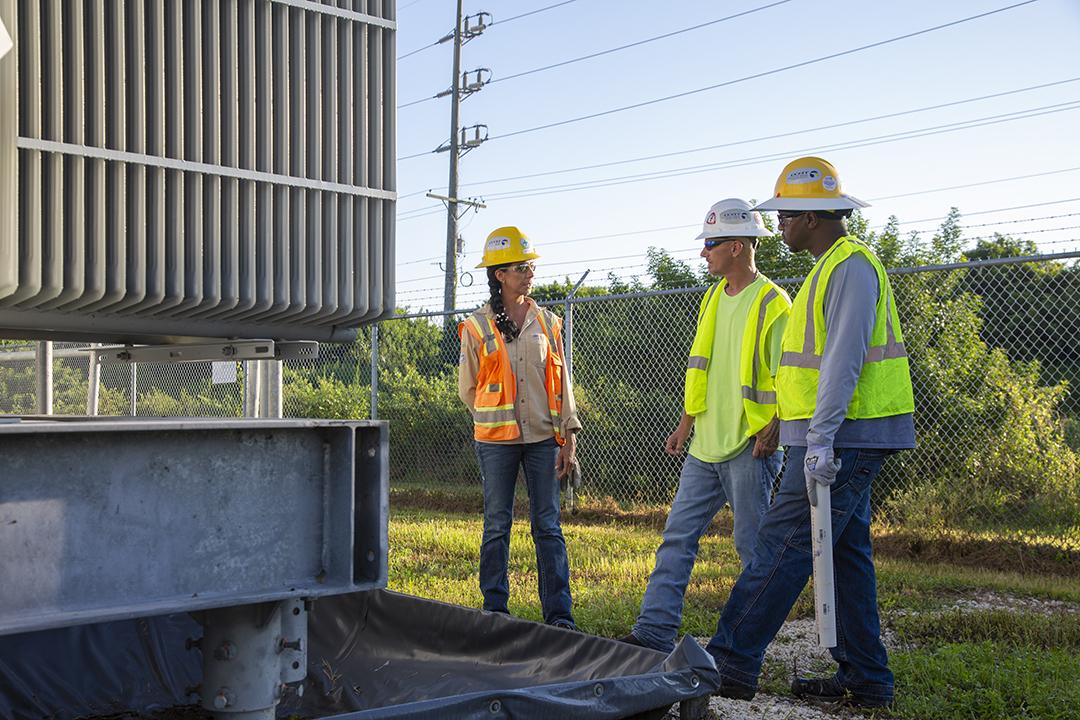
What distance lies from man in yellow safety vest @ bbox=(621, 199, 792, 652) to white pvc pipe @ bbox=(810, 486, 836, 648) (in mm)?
887

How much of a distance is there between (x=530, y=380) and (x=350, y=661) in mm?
1771

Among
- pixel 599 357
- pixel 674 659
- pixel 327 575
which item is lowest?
pixel 674 659

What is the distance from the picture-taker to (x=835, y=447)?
14.7 ft

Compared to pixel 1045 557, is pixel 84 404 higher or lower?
higher

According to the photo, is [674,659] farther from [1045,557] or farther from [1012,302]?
[1012,302]

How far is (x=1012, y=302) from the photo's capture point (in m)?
9.95

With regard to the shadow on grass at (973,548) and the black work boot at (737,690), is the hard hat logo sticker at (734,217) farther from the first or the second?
the shadow on grass at (973,548)

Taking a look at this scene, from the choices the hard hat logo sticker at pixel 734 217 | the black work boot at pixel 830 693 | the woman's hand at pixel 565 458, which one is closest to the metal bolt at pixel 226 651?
the black work boot at pixel 830 693

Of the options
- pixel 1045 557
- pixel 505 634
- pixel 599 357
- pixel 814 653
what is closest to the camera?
pixel 505 634

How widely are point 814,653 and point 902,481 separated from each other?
4267 mm

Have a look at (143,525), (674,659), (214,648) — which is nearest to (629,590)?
(674,659)

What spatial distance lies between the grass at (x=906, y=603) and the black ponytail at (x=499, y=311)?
1580mm

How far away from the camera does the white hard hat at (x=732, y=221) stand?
5582 mm

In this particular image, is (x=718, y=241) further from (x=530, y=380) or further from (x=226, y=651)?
(x=226, y=651)
